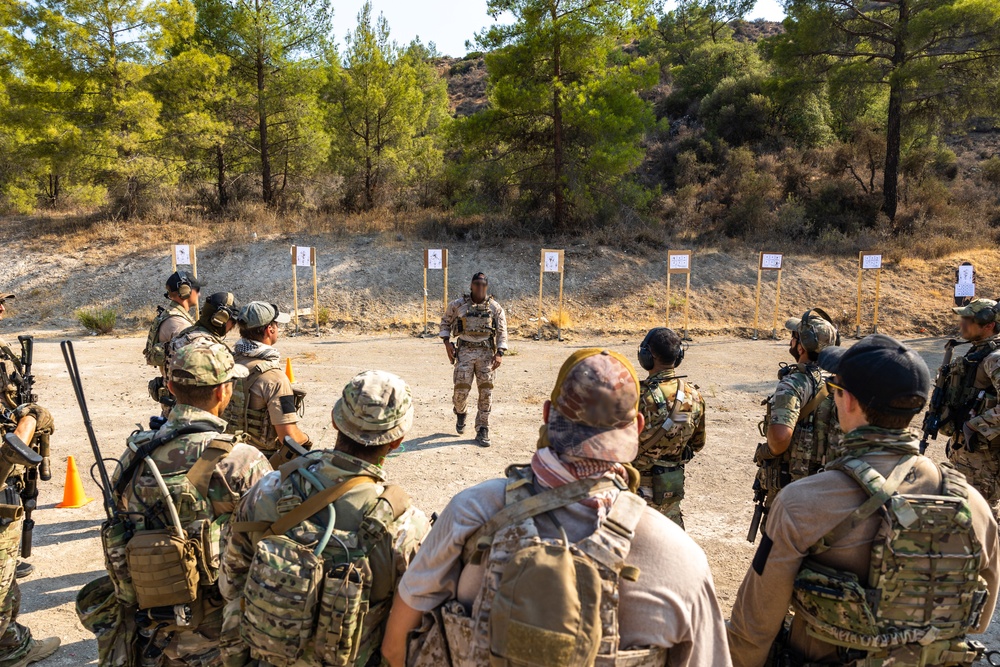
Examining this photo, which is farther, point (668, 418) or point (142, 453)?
point (668, 418)

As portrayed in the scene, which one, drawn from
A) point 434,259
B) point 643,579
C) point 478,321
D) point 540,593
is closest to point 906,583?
point 643,579

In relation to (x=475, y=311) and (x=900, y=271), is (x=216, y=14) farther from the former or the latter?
(x=900, y=271)

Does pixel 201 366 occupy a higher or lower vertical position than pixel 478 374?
higher

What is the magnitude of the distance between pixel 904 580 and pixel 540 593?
1.34 metres

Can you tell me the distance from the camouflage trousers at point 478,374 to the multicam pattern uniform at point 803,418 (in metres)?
4.22

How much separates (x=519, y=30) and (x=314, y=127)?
23.7 feet

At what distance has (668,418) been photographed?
4.02 meters

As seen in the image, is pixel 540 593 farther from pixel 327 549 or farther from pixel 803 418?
pixel 803 418

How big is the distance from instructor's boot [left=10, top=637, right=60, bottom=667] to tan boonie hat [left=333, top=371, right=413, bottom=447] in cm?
293

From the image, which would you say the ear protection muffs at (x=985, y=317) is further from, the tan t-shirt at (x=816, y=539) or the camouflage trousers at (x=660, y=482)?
the tan t-shirt at (x=816, y=539)

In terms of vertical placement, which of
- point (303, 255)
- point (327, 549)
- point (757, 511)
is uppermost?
point (303, 255)

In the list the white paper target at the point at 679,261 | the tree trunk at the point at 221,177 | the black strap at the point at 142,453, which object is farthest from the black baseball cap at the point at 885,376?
the tree trunk at the point at 221,177

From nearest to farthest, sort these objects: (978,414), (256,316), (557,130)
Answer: (256,316) < (978,414) < (557,130)

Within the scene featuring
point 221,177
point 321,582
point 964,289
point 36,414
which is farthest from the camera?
point 221,177
